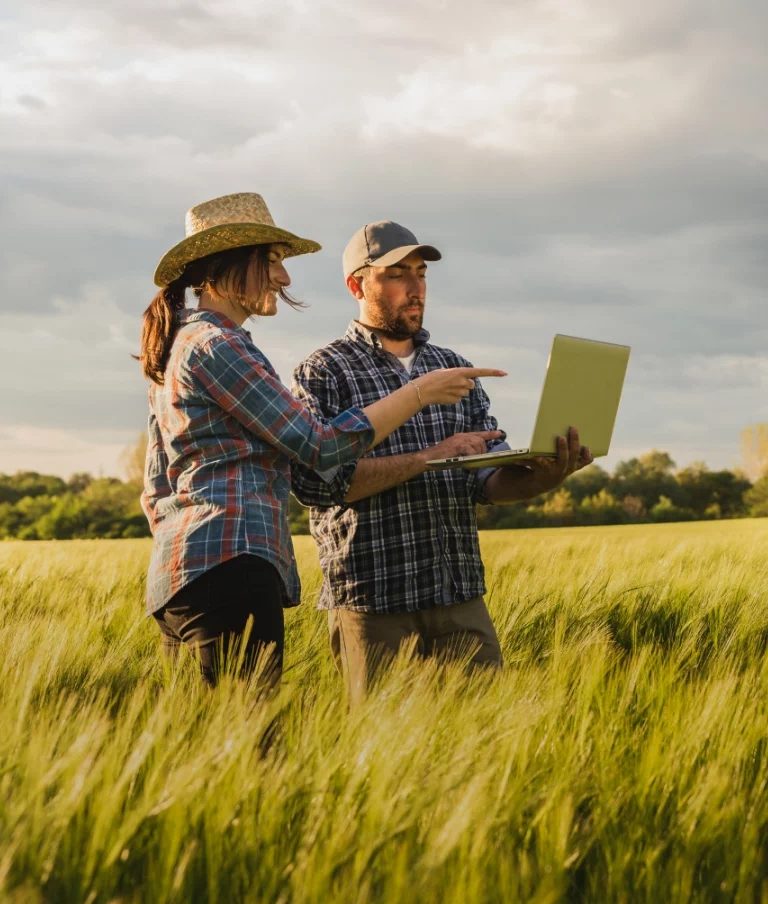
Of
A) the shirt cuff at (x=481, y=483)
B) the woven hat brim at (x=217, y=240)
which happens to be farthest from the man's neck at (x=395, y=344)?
the woven hat brim at (x=217, y=240)

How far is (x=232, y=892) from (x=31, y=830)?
348mm

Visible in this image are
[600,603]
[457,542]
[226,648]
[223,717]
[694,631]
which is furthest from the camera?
[600,603]

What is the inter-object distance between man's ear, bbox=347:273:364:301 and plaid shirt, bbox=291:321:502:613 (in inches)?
4.5

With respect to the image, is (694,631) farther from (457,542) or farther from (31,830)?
(31,830)

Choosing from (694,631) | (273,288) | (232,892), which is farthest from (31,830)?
(694,631)

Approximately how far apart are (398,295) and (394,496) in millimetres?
678

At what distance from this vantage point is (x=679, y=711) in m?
2.39

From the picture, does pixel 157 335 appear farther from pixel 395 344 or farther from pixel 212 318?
pixel 395 344

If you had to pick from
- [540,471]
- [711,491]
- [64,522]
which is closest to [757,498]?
[711,491]

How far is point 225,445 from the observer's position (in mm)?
2240

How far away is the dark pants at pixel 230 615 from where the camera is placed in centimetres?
215

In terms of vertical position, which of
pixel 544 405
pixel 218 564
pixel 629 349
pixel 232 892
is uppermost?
pixel 629 349

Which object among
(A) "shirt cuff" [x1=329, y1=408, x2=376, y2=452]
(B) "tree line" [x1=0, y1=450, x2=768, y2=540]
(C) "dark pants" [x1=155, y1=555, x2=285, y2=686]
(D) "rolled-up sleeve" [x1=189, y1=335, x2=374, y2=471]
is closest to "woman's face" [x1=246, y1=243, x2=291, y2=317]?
(D) "rolled-up sleeve" [x1=189, y1=335, x2=374, y2=471]

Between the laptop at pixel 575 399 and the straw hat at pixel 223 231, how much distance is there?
2.54 feet
